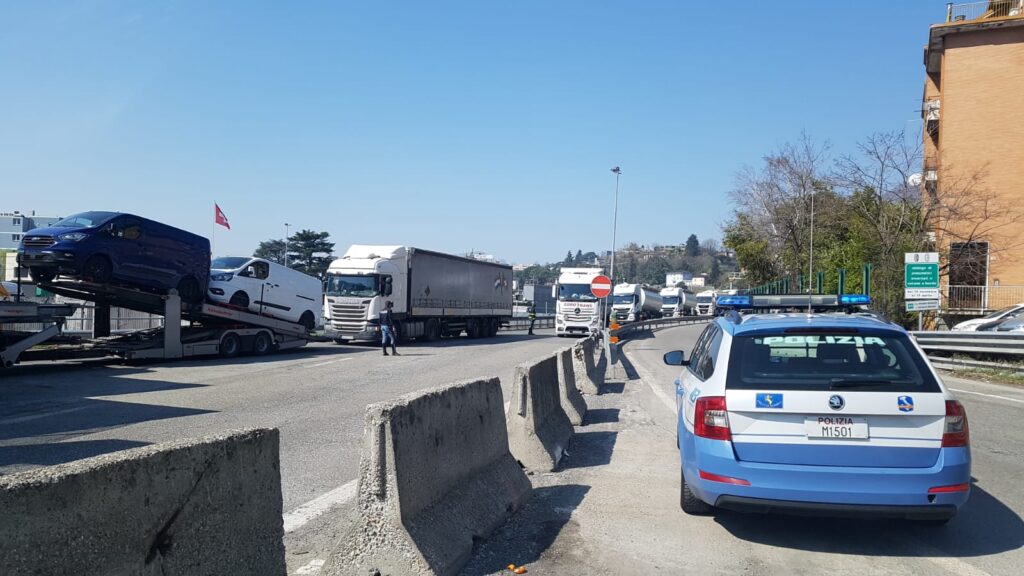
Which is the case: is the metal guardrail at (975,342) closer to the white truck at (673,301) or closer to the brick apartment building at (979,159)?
the brick apartment building at (979,159)

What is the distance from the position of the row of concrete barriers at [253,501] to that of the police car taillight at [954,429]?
313cm

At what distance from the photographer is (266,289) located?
938 inches

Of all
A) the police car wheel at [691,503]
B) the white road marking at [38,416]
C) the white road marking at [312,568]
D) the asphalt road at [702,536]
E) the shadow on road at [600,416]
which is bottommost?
the shadow on road at [600,416]

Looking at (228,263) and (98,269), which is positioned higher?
(228,263)

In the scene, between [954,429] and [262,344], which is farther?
[262,344]

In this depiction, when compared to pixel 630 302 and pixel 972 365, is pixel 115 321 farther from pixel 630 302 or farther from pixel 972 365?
pixel 630 302

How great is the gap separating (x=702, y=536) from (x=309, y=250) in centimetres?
6009

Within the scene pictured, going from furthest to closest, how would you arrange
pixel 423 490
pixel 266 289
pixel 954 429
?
pixel 266 289 → pixel 954 429 → pixel 423 490

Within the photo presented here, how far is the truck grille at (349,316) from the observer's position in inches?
1127

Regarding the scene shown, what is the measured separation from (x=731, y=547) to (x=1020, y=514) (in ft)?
9.16

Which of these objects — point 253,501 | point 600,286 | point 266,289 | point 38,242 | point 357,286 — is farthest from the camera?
point 357,286

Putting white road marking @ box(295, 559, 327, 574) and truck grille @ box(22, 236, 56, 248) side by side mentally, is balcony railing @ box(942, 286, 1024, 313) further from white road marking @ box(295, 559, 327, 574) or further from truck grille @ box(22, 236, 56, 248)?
white road marking @ box(295, 559, 327, 574)

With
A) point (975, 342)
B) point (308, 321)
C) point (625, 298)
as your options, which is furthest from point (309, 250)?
point (975, 342)

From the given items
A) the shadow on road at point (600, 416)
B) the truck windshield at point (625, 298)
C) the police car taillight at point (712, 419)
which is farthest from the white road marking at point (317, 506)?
the truck windshield at point (625, 298)
